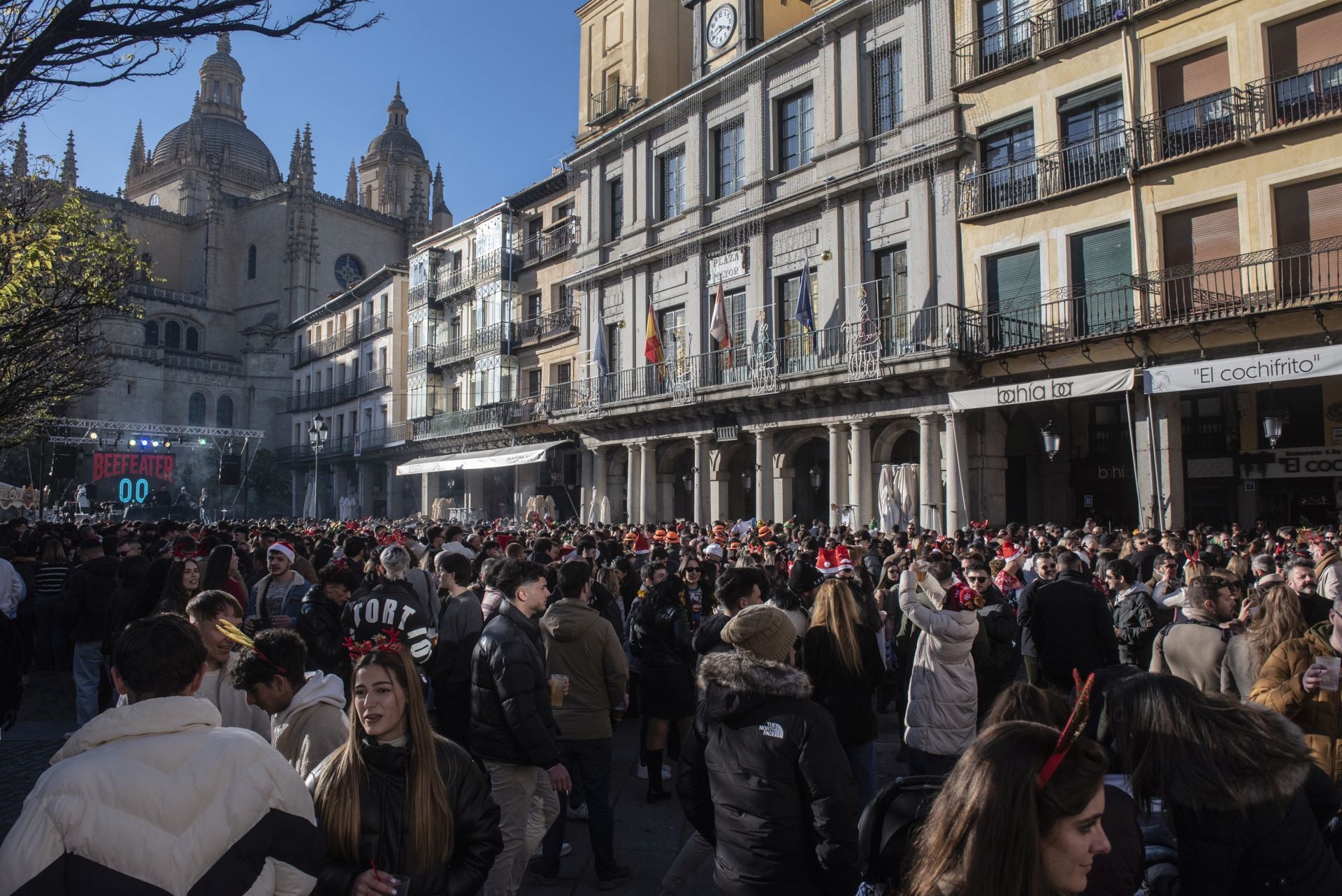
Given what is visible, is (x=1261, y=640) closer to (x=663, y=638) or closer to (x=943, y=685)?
(x=943, y=685)

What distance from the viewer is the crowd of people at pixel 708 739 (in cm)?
240

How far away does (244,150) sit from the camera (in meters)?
71.6

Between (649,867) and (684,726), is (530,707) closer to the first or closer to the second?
(649,867)

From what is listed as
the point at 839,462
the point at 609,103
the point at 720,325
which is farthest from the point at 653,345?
the point at 609,103

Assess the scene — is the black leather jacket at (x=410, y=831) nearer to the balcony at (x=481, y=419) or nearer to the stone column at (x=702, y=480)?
the stone column at (x=702, y=480)

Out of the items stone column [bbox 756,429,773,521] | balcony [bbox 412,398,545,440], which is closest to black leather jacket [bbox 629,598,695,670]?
stone column [bbox 756,429,773,521]

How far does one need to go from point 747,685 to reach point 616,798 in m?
4.17

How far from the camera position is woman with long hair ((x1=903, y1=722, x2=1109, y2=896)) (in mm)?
2094

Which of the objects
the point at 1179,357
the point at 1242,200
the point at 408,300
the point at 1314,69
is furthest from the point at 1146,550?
the point at 408,300

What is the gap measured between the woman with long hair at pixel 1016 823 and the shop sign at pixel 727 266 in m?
23.6

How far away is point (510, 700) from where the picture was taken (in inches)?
187

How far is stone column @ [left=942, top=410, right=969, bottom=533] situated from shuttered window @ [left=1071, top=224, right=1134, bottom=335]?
314 cm

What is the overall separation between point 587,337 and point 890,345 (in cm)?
1339

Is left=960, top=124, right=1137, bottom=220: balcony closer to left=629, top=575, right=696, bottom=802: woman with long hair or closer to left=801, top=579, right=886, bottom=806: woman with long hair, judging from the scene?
left=629, top=575, right=696, bottom=802: woman with long hair
